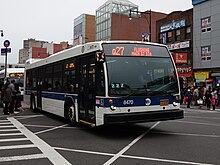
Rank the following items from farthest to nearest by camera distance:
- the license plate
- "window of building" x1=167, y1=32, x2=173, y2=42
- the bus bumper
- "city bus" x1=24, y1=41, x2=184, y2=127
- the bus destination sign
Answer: "window of building" x1=167, y1=32, x2=173, y2=42 → the license plate → the bus destination sign → "city bus" x1=24, y1=41, x2=184, y2=127 → the bus bumper

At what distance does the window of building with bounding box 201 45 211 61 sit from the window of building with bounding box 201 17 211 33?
5.83ft

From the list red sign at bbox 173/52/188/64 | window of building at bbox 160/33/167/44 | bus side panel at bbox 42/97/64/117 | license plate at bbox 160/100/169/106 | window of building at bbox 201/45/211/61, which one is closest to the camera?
license plate at bbox 160/100/169/106

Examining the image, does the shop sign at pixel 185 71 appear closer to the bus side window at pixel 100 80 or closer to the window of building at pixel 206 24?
the window of building at pixel 206 24

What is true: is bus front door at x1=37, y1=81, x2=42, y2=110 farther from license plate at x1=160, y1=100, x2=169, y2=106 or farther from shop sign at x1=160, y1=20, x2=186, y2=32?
shop sign at x1=160, y1=20, x2=186, y2=32

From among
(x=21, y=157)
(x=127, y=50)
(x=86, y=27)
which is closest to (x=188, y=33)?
(x=127, y=50)

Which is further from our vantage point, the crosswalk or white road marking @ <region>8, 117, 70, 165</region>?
the crosswalk

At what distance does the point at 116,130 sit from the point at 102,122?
6.80 ft

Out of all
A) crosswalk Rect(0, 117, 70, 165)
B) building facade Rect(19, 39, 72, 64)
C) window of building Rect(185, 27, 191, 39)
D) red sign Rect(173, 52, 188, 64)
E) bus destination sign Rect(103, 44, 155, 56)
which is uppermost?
building facade Rect(19, 39, 72, 64)

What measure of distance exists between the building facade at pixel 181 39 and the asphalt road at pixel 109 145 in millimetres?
21196

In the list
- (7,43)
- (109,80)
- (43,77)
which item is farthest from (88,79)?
(7,43)

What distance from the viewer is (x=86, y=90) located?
9492 millimetres

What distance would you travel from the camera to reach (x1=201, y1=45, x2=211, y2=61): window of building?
29.3 m

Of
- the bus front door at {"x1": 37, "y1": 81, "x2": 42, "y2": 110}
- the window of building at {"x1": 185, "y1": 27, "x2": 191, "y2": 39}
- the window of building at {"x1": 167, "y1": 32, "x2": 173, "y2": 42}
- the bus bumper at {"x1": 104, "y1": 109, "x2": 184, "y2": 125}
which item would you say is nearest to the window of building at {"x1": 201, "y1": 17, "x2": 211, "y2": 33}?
the window of building at {"x1": 185, "y1": 27, "x2": 191, "y2": 39}

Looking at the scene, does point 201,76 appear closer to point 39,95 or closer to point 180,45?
point 180,45
